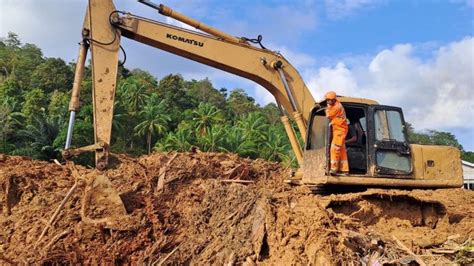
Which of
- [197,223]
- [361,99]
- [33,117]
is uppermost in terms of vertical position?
[33,117]

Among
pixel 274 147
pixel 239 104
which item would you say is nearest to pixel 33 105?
pixel 274 147

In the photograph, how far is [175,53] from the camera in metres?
8.84

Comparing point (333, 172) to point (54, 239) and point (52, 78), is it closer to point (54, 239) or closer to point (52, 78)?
point (54, 239)

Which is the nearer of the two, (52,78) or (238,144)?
(238,144)

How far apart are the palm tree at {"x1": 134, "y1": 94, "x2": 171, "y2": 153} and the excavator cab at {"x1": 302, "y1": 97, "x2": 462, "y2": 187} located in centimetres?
3402

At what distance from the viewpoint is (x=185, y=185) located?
8664 millimetres

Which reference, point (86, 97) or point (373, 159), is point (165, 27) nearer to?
point (373, 159)

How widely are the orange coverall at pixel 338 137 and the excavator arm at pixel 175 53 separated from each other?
1517 mm

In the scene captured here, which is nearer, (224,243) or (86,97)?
(224,243)

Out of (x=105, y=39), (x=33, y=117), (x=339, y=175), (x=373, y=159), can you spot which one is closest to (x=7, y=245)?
(x=105, y=39)

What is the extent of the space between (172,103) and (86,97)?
1520 cm

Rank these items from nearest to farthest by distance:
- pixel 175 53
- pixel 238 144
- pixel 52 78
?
pixel 175 53
pixel 238 144
pixel 52 78

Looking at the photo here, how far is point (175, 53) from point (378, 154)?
12.2 feet

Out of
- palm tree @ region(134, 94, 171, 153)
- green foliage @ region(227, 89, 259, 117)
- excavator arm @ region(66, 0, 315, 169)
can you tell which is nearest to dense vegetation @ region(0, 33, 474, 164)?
palm tree @ region(134, 94, 171, 153)
